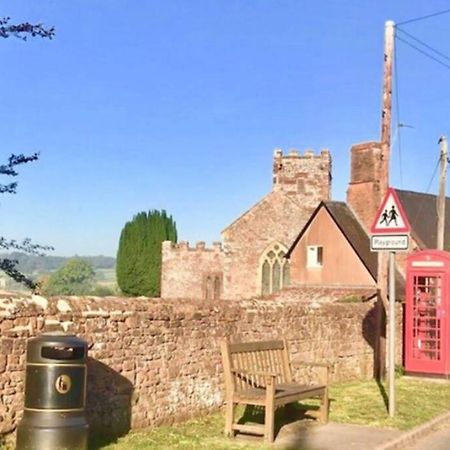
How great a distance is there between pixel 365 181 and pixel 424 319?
10.2 m

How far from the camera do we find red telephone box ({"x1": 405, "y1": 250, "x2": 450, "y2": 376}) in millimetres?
14539

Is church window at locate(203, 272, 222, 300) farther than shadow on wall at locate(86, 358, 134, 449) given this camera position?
Yes

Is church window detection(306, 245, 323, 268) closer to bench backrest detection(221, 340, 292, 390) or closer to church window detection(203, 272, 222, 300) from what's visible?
bench backrest detection(221, 340, 292, 390)

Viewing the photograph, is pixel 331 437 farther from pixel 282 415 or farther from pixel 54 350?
pixel 54 350

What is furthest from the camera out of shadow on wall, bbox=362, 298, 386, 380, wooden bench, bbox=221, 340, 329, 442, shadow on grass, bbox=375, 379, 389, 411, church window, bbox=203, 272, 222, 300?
church window, bbox=203, 272, 222, 300

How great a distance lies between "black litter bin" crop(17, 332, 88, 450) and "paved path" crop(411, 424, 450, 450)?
164 inches

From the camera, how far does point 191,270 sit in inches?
Answer: 2018

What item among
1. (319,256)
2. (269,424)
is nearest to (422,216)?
(319,256)

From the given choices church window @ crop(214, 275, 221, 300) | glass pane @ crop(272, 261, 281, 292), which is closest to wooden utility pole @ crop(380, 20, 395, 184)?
glass pane @ crop(272, 261, 281, 292)

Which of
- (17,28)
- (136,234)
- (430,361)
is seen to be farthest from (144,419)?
(136,234)

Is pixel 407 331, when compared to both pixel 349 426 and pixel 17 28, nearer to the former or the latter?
pixel 349 426

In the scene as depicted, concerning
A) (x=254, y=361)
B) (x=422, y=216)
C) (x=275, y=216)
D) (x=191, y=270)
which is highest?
(x=275, y=216)

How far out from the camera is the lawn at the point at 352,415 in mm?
7980

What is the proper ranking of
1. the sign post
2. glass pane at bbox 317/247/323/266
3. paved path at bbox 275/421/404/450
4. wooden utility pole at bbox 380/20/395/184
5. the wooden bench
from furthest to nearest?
glass pane at bbox 317/247/323/266, wooden utility pole at bbox 380/20/395/184, the sign post, the wooden bench, paved path at bbox 275/421/404/450
